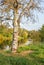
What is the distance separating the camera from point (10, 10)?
1374 centimetres

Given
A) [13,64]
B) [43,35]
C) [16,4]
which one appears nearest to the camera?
[13,64]

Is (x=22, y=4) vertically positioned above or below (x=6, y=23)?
Answer: above

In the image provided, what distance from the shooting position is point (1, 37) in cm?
3622

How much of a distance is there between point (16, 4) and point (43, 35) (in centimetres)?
3009

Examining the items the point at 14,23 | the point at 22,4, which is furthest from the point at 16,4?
the point at 14,23

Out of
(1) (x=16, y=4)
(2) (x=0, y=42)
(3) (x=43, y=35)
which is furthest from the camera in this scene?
(3) (x=43, y=35)

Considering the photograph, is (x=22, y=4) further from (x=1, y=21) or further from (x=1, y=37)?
(x=1, y=37)

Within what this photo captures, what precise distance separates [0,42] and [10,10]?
2086 cm

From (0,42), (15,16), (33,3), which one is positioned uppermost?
(33,3)

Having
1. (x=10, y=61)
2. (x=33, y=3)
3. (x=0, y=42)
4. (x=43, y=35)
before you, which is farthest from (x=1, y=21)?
(x=43, y=35)

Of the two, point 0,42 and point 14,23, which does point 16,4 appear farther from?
point 0,42

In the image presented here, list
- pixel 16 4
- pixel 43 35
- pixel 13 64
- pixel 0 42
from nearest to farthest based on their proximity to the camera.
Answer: pixel 13 64 < pixel 16 4 < pixel 0 42 < pixel 43 35

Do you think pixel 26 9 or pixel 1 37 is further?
pixel 1 37

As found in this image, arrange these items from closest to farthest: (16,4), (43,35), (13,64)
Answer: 1. (13,64)
2. (16,4)
3. (43,35)
